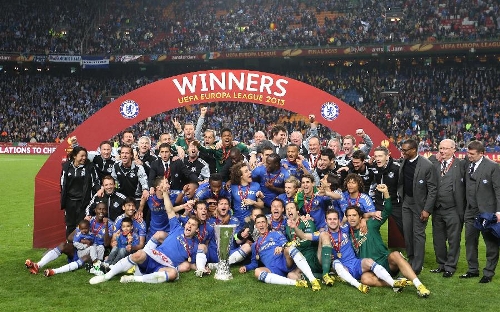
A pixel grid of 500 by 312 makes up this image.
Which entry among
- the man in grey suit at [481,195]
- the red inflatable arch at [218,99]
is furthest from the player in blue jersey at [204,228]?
the man in grey suit at [481,195]

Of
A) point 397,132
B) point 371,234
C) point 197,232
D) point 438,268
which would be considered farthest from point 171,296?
point 397,132

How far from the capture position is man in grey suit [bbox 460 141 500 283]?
24.3 feet

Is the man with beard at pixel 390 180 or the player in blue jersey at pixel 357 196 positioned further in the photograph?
the man with beard at pixel 390 180

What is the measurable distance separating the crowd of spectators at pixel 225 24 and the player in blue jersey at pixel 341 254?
28.2m

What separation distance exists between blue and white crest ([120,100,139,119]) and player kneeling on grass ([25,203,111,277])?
207 cm

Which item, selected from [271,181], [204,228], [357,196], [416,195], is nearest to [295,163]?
[271,181]

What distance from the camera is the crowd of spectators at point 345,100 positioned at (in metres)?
31.4

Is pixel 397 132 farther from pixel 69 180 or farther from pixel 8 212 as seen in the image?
pixel 69 180

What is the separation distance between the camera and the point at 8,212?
13750mm

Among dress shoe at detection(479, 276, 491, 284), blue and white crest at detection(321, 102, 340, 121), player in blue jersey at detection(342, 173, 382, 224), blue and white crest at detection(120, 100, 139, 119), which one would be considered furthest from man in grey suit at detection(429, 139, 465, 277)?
blue and white crest at detection(120, 100, 139, 119)

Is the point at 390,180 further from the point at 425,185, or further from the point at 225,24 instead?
the point at 225,24

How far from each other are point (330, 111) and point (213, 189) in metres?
2.95

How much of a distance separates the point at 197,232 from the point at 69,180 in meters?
2.30

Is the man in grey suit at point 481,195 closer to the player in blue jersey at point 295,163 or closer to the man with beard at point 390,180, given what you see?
the man with beard at point 390,180
